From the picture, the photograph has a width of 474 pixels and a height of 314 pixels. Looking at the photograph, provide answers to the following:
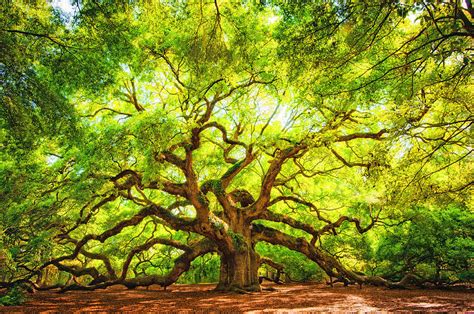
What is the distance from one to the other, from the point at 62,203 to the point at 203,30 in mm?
4540

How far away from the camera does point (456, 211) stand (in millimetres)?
10516

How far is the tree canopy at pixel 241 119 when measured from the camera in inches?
160

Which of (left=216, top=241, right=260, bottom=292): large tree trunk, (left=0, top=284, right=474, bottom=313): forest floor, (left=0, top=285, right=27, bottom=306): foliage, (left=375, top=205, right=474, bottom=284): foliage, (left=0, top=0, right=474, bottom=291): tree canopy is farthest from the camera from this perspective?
(left=375, top=205, right=474, bottom=284): foliage

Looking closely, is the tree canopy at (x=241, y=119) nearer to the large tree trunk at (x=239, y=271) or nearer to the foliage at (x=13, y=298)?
the large tree trunk at (x=239, y=271)

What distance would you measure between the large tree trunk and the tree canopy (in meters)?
0.05

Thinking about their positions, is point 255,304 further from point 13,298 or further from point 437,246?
point 437,246

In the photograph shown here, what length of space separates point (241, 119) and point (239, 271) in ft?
15.4

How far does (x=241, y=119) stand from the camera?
9500 mm

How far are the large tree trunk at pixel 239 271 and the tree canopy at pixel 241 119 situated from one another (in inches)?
1.8

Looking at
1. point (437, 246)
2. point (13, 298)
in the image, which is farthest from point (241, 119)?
point (437, 246)

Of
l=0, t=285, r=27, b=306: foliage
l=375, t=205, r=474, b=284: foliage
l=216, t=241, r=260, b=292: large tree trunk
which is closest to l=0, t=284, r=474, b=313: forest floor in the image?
l=0, t=285, r=27, b=306: foliage

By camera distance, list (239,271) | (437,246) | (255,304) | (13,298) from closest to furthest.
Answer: (255,304)
(13,298)
(239,271)
(437,246)

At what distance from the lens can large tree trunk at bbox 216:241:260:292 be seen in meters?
9.24

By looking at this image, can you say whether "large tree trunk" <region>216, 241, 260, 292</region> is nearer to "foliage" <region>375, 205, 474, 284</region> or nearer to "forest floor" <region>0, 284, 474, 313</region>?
"forest floor" <region>0, 284, 474, 313</region>
